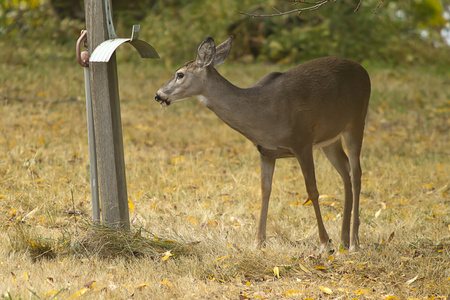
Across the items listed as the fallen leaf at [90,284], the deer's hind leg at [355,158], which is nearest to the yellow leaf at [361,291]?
the deer's hind leg at [355,158]

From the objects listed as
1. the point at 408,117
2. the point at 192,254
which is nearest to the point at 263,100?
the point at 192,254

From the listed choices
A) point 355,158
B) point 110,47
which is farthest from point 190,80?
point 355,158

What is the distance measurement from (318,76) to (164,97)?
134 centimetres

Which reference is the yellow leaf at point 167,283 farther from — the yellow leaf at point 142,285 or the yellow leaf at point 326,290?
the yellow leaf at point 326,290

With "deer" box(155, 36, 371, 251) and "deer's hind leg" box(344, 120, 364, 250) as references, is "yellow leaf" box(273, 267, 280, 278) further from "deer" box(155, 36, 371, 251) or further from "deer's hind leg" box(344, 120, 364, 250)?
"deer's hind leg" box(344, 120, 364, 250)

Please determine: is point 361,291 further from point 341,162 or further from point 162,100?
point 162,100

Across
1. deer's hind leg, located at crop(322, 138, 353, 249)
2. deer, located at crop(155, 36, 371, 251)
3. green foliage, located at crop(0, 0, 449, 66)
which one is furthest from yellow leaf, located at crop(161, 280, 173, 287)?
green foliage, located at crop(0, 0, 449, 66)

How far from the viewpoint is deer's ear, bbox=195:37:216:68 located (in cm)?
454

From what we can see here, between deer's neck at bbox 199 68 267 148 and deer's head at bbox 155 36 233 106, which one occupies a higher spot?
deer's head at bbox 155 36 233 106

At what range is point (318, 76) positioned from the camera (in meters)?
4.99

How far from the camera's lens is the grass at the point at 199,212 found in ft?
14.0

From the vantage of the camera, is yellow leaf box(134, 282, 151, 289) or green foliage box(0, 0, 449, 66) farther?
green foliage box(0, 0, 449, 66)

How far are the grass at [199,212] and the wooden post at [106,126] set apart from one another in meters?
0.23

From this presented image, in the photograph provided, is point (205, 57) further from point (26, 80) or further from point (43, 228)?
point (26, 80)
